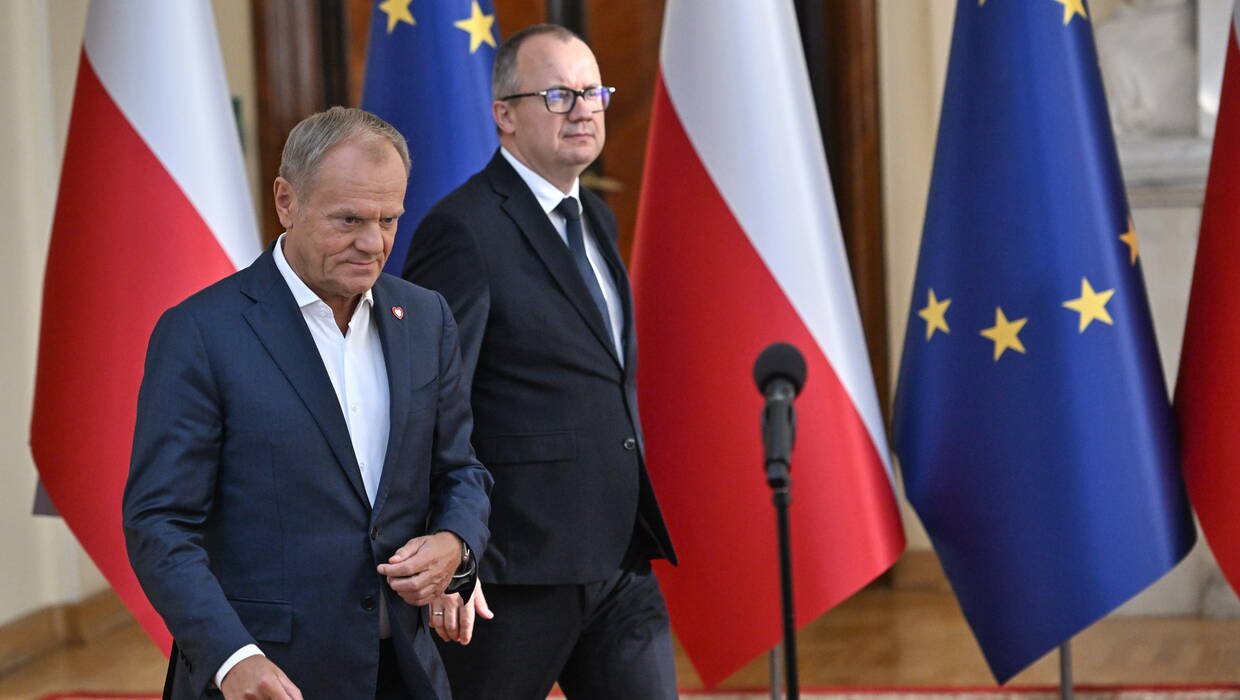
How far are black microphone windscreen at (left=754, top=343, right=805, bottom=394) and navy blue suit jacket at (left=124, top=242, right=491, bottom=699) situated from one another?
0.45 m

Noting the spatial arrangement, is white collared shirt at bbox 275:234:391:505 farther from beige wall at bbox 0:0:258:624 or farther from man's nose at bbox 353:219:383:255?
beige wall at bbox 0:0:258:624

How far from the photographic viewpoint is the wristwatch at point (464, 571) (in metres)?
1.92

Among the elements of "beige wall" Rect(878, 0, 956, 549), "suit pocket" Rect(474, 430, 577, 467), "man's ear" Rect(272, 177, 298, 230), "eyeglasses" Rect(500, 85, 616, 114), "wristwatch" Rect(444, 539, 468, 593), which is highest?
"man's ear" Rect(272, 177, 298, 230)

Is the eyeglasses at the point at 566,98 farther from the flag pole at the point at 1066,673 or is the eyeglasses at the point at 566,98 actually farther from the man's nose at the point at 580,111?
the flag pole at the point at 1066,673

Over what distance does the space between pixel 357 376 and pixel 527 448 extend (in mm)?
668

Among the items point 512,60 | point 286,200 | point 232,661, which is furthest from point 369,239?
point 512,60

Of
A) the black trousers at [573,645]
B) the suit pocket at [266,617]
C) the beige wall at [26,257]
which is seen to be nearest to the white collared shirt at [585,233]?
the black trousers at [573,645]

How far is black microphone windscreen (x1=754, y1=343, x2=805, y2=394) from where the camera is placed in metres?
1.68

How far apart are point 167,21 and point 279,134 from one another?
8.52 feet

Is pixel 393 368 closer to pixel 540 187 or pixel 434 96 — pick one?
pixel 540 187

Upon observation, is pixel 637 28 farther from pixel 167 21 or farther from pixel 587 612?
pixel 587 612

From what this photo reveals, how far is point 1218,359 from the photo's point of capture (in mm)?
3045

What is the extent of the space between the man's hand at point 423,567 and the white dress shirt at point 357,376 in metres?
0.05

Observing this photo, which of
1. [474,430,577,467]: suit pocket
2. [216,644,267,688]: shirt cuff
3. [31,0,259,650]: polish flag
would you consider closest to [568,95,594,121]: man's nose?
[474,430,577,467]: suit pocket
